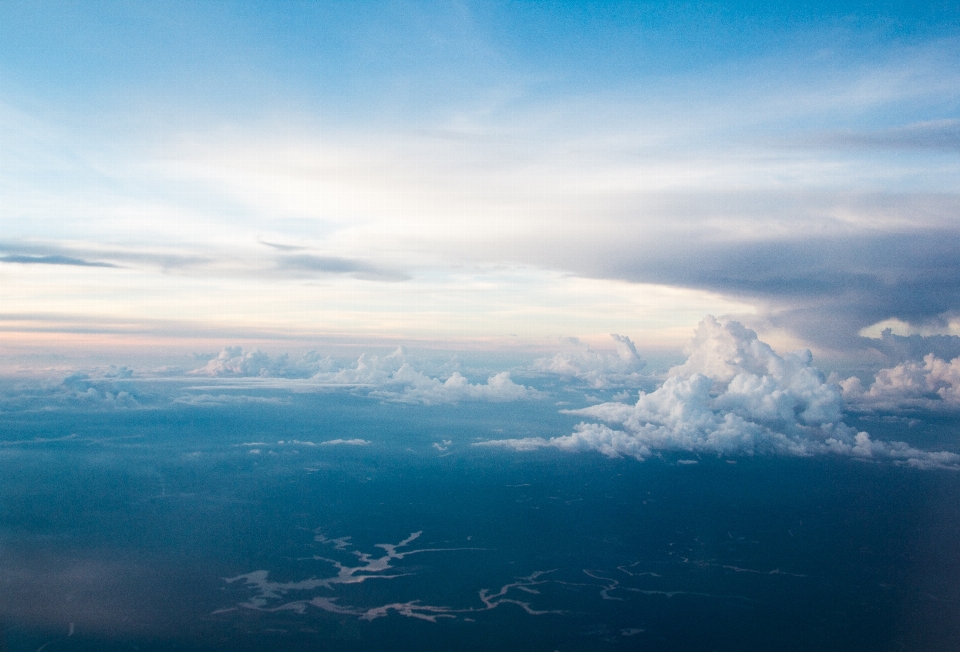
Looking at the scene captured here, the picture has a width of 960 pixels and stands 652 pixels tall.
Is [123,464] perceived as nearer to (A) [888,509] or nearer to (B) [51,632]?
(B) [51,632]

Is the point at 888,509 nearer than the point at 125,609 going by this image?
No

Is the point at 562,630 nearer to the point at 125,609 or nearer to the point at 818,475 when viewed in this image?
the point at 125,609

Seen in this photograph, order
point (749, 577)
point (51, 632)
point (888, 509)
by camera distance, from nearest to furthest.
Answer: point (51, 632)
point (749, 577)
point (888, 509)

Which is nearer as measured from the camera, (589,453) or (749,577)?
(749,577)

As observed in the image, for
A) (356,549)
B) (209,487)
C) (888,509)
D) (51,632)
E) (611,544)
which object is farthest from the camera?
(888,509)

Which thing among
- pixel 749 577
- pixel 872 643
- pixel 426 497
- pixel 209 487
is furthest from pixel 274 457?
pixel 872 643

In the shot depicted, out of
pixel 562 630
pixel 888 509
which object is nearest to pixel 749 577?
pixel 562 630
